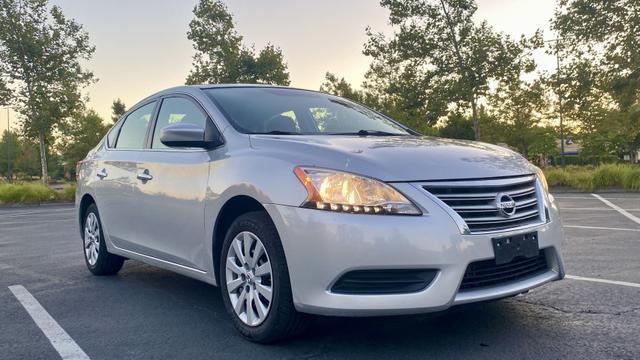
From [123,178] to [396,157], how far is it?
2.80m

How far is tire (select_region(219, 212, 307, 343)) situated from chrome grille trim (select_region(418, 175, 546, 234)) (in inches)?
35.7

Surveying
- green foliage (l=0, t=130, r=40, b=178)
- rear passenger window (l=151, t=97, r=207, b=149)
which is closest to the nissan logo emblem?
rear passenger window (l=151, t=97, r=207, b=149)

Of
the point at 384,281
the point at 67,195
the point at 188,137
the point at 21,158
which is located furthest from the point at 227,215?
the point at 21,158

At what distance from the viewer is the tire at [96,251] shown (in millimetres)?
5680

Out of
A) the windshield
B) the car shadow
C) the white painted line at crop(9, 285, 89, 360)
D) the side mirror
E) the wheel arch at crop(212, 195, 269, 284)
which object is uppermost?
the windshield

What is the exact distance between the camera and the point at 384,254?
9.54ft

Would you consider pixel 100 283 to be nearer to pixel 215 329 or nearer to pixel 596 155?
pixel 215 329

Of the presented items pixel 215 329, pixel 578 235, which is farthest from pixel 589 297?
pixel 578 235

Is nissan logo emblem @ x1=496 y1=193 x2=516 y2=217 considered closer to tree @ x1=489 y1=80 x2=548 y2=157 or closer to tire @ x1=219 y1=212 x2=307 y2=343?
tire @ x1=219 y1=212 x2=307 y2=343

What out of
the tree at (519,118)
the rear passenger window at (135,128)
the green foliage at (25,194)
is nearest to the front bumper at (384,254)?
the rear passenger window at (135,128)

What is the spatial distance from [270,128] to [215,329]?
4.54 ft

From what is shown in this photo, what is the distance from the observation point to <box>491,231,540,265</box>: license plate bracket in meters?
3.07

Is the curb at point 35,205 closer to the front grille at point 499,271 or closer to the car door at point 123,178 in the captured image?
the car door at point 123,178

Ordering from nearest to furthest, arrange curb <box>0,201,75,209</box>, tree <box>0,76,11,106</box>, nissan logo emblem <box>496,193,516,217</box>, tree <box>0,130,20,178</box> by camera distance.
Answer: nissan logo emblem <box>496,193,516,217</box> → curb <box>0,201,75,209</box> → tree <box>0,76,11,106</box> → tree <box>0,130,20,178</box>
